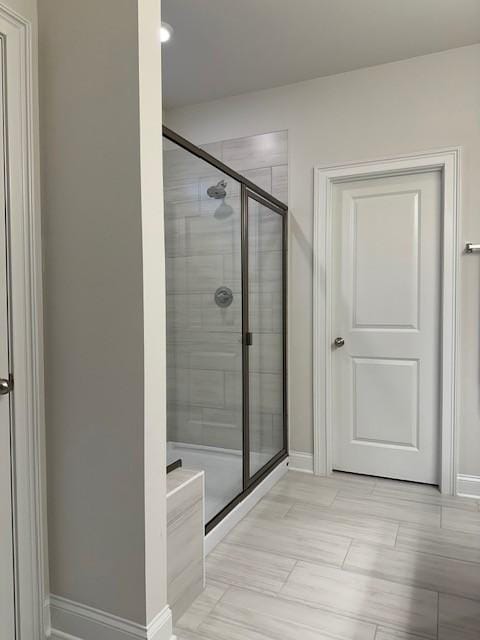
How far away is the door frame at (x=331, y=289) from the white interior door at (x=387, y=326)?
0.07 meters

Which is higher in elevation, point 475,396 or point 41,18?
point 41,18

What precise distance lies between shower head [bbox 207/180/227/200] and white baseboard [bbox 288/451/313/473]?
5.94 feet

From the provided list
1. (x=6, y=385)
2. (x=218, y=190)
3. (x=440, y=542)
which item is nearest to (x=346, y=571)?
(x=440, y=542)

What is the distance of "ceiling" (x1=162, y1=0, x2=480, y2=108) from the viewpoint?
2232 mm

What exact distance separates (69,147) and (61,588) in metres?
1.47

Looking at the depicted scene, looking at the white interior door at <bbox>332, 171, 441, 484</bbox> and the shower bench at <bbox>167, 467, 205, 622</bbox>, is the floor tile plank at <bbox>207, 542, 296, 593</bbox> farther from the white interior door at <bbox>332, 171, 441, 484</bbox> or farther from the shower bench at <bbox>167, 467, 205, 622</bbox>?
the white interior door at <bbox>332, 171, 441, 484</bbox>

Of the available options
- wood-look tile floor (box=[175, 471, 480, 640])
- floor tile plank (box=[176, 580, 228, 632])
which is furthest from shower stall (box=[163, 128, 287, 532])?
floor tile plank (box=[176, 580, 228, 632])

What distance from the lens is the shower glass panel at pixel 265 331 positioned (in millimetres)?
2664

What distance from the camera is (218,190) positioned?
2.47 meters

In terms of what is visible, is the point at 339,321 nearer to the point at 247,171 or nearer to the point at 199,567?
the point at 247,171

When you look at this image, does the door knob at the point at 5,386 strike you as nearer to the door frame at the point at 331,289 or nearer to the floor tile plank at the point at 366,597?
the floor tile plank at the point at 366,597

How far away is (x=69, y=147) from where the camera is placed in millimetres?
1428

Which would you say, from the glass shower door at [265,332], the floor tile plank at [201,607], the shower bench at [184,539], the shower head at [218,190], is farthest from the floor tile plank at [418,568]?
the shower head at [218,190]

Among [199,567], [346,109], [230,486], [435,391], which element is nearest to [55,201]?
[199,567]
